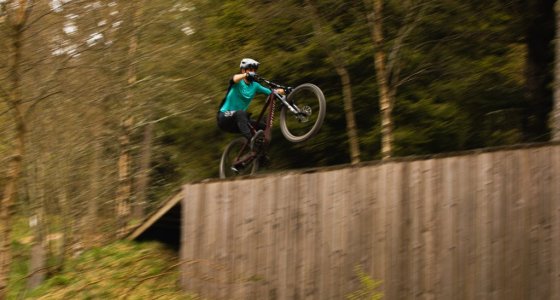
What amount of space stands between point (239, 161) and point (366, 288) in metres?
3.78

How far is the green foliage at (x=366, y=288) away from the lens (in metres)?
7.05

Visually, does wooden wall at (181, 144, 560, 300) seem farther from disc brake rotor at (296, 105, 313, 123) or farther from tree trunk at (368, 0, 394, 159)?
tree trunk at (368, 0, 394, 159)

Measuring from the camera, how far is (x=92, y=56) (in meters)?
11.7

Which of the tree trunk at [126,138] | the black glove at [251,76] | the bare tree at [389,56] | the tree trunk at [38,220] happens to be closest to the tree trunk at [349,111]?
the bare tree at [389,56]

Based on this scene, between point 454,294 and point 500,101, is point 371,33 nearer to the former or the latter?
point 500,101

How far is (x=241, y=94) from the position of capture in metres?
10.2

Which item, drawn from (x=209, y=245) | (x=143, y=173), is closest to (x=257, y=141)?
(x=209, y=245)

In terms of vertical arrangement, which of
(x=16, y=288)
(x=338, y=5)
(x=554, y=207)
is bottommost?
(x=16, y=288)

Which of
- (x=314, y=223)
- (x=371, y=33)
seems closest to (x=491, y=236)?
(x=314, y=223)

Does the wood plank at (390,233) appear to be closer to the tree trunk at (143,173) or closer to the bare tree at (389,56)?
the bare tree at (389,56)

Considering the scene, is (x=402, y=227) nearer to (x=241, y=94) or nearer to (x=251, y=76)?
(x=251, y=76)

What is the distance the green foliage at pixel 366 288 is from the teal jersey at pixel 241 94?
350 cm

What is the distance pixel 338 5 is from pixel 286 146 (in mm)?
2966

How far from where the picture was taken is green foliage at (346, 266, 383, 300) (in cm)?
705
